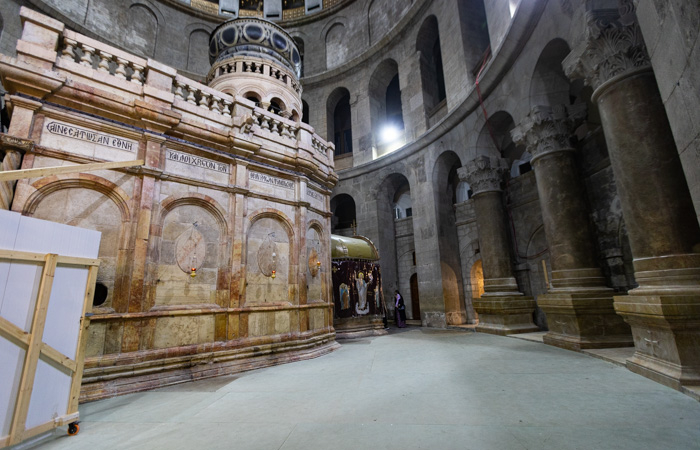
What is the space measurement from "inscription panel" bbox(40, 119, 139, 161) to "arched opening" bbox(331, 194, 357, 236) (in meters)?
14.0

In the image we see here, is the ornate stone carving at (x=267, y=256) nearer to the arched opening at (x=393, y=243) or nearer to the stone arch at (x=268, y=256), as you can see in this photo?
the stone arch at (x=268, y=256)

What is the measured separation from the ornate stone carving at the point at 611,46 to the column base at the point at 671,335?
3.71 metres

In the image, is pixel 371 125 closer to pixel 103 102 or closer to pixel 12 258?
pixel 103 102

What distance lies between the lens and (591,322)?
6.85m

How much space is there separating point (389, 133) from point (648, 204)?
48.5ft

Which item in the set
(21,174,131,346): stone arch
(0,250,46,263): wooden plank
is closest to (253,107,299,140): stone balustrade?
(21,174,131,346): stone arch

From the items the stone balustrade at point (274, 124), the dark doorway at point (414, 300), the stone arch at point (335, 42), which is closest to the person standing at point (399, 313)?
the dark doorway at point (414, 300)

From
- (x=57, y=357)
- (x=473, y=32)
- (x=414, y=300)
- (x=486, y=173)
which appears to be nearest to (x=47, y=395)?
(x=57, y=357)

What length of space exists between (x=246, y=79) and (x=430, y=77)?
956 cm

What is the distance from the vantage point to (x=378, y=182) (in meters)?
17.3

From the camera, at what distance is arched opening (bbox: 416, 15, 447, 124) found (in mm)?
15914

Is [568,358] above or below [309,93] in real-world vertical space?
below

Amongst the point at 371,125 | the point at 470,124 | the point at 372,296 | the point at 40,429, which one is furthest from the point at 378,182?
the point at 40,429

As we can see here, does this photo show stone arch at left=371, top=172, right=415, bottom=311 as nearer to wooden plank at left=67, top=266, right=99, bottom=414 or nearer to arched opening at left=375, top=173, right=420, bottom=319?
arched opening at left=375, top=173, right=420, bottom=319
